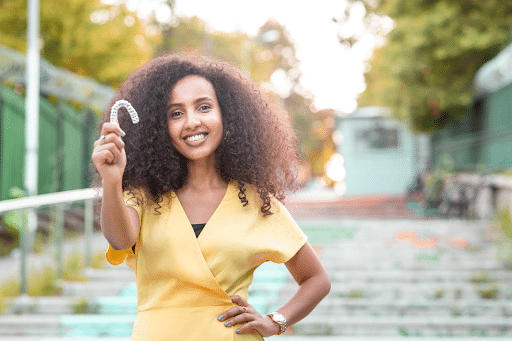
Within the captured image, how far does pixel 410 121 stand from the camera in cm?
1800

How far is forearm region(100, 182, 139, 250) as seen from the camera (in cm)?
153

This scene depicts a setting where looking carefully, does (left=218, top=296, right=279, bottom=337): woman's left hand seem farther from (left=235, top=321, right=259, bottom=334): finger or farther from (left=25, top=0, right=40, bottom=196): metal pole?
(left=25, top=0, right=40, bottom=196): metal pole

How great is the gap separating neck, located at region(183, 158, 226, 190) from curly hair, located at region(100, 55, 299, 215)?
Answer: 21 millimetres

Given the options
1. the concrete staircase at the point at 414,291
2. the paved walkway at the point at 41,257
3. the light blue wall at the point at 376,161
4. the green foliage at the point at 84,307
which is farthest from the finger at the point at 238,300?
the light blue wall at the point at 376,161

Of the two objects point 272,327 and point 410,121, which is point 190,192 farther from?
point 410,121

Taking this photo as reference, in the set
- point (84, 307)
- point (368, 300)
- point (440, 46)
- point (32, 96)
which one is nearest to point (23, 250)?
point (84, 307)

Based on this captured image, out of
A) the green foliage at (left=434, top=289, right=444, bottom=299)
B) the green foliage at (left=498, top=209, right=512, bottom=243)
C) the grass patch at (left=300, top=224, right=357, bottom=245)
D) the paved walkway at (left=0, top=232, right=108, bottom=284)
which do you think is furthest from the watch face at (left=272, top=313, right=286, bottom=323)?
the grass patch at (left=300, top=224, right=357, bottom=245)

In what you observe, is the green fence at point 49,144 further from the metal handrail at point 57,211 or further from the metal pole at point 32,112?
the metal handrail at point 57,211

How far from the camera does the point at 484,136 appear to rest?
14.1m

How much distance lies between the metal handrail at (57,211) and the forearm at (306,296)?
3.48 metres

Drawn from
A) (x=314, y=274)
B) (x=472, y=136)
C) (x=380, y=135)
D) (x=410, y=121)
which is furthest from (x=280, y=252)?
(x=380, y=135)

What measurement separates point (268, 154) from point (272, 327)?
1.81 ft

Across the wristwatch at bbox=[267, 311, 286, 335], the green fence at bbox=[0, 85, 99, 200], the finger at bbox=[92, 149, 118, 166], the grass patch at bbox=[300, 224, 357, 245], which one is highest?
the green fence at bbox=[0, 85, 99, 200]

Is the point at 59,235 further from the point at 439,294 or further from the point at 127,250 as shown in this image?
the point at 127,250
